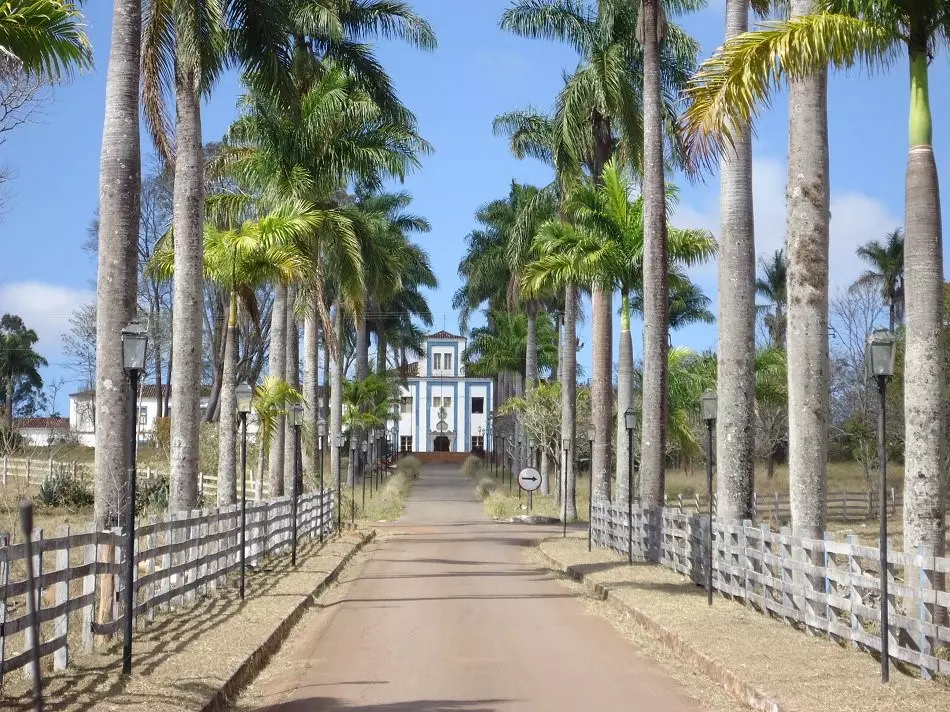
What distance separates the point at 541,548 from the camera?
2811cm

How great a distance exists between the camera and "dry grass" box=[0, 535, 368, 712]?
8.60m

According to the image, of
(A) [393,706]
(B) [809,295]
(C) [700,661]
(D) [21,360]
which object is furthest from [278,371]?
(D) [21,360]

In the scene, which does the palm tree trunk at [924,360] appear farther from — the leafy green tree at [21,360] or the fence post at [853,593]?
the leafy green tree at [21,360]

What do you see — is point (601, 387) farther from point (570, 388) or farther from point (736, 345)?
point (736, 345)

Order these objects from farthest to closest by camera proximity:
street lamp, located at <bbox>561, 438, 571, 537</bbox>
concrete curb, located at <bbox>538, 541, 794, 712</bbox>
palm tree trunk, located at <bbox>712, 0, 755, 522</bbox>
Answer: street lamp, located at <bbox>561, 438, 571, 537</bbox> < palm tree trunk, located at <bbox>712, 0, 755, 522</bbox> < concrete curb, located at <bbox>538, 541, 794, 712</bbox>

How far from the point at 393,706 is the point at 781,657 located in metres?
3.85

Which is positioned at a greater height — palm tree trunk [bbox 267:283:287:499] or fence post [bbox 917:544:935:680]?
palm tree trunk [bbox 267:283:287:499]

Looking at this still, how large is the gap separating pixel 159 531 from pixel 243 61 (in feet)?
31.2

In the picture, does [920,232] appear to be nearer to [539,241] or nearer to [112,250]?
[112,250]

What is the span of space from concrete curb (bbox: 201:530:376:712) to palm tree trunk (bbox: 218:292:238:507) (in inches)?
194

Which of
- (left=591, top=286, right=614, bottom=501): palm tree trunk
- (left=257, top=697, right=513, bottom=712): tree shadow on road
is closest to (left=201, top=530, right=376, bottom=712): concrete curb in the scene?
(left=257, top=697, right=513, bottom=712): tree shadow on road

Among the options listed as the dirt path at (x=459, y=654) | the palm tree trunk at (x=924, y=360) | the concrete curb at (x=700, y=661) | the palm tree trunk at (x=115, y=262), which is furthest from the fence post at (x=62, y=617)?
the palm tree trunk at (x=924, y=360)

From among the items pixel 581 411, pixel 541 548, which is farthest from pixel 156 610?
pixel 581 411

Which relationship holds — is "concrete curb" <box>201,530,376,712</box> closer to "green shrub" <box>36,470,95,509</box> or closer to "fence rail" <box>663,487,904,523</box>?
"green shrub" <box>36,470,95,509</box>
